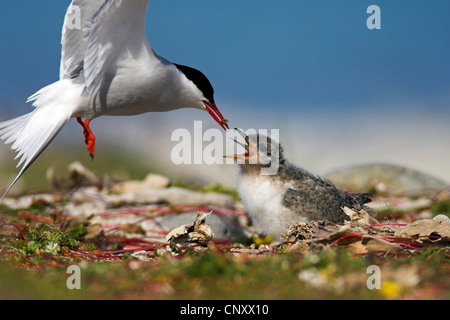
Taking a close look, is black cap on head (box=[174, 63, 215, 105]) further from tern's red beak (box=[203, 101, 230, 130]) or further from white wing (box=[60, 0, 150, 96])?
white wing (box=[60, 0, 150, 96])

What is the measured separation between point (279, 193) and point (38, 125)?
234 cm

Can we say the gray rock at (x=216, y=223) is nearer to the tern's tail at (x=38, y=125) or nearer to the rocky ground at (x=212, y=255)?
the rocky ground at (x=212, y=255)

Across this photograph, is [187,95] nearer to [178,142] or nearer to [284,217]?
[178,142]

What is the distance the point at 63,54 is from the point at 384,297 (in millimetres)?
3979

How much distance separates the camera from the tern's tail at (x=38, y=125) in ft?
14.1

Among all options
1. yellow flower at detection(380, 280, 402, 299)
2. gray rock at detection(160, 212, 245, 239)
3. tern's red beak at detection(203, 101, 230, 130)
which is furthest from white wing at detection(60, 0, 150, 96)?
yellow flower at detection(380, 280, 402, 299)

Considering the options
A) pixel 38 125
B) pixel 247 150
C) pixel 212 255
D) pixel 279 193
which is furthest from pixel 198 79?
pixel 212 255

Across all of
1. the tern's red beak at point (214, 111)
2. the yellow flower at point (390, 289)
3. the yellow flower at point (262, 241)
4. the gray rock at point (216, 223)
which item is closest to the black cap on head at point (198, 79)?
the tern's red beak at point (214, 111)

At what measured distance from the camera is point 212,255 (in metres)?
2.86

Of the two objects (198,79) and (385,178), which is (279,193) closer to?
(198,79)

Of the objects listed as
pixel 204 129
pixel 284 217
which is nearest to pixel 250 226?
pixel 204 129

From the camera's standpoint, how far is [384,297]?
2.35 meters

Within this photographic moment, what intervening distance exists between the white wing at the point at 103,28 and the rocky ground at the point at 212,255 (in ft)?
4.97
